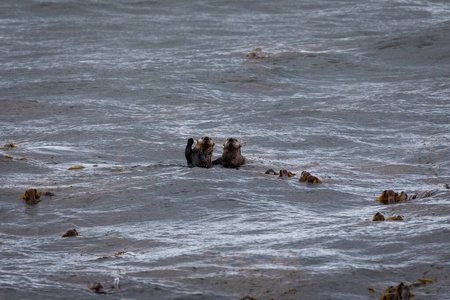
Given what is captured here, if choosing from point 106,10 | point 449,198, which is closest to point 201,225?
point 449,198

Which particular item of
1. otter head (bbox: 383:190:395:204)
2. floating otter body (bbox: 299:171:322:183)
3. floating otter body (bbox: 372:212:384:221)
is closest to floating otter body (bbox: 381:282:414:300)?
floating otter body (bbox: 372:212:384:221)

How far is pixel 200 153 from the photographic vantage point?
951cm

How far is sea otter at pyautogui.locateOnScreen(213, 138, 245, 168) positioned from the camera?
31.4 ft

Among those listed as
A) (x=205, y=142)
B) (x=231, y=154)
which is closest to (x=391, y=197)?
(x=231, y=154)

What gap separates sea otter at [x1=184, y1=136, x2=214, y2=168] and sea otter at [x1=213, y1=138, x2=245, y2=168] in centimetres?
23

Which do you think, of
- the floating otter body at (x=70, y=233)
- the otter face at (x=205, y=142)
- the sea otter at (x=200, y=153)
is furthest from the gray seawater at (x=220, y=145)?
the otter face at (x=205, y=142)

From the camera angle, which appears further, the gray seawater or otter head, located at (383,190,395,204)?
otter head, located at (383,190,395,204)

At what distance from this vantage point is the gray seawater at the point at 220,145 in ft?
18.2

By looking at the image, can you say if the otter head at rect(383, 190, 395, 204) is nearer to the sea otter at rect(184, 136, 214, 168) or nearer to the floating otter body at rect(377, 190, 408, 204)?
the floating otter body at rect(377, 190, 408, 204)

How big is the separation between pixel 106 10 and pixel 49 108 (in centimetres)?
1187

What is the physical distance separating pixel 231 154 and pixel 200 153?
438mm

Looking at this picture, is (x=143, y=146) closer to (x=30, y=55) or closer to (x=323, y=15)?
(x=30, y=55)

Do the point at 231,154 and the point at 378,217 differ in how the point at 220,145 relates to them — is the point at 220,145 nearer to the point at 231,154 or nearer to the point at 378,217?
the point at 231,154

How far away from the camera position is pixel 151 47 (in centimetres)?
2047
